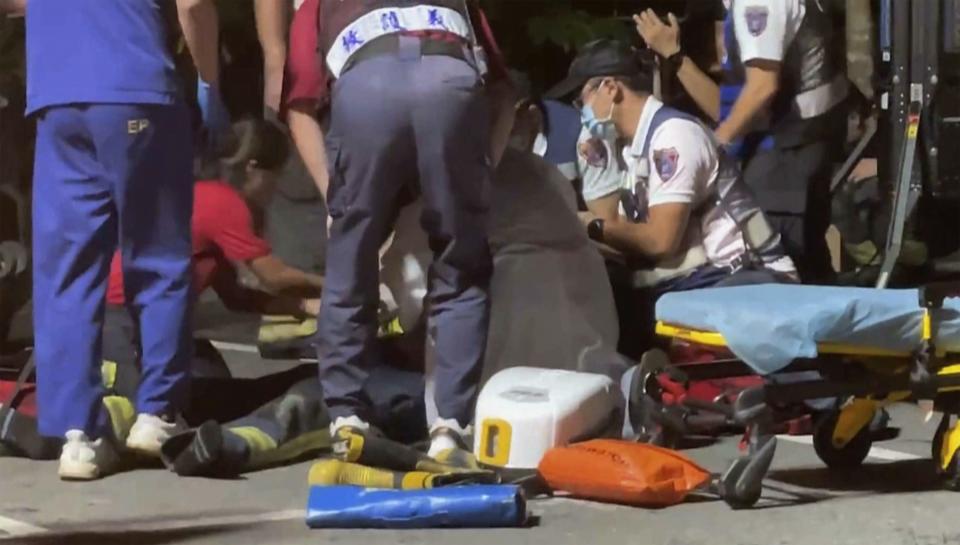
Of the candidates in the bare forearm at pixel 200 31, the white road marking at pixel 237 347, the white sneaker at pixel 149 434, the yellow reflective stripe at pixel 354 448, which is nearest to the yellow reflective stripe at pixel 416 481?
the yellow reflective stripe at pixel 354 448

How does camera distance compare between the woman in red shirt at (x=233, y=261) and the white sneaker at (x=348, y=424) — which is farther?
the woman in red shirt at (x=233, y=261)

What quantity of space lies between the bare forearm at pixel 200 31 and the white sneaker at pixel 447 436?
0.93 metres

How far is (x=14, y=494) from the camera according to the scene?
346 centimetres

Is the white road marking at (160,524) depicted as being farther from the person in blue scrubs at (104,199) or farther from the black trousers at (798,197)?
the black trousers at (798,197)

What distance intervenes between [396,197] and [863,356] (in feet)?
3.51

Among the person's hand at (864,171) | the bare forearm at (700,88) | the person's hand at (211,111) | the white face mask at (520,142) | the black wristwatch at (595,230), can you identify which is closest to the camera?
the person's hand at (211,111)

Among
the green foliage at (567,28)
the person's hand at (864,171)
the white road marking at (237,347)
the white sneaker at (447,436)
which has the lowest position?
the white road marking at (237,347)

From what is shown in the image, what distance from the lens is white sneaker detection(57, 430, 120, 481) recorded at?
3562mm

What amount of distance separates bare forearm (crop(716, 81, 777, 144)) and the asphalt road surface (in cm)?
127

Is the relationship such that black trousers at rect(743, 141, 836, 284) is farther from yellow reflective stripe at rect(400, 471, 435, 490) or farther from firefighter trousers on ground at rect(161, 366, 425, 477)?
yellow reflective stripe at rect(400, 471, 435, 490)

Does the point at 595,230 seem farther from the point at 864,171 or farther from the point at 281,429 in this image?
the point at 864,171

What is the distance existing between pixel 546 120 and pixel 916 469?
1.90 metres

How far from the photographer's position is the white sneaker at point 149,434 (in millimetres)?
3633

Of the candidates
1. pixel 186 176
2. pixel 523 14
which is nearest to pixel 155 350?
pixel 186 176
